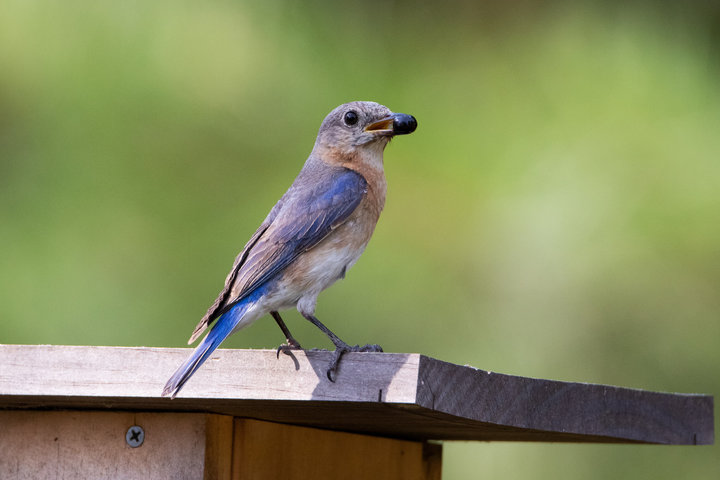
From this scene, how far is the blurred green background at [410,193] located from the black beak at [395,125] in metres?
0.87

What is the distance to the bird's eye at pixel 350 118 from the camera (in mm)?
3760

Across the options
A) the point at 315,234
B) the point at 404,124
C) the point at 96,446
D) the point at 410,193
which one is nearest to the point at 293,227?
the point at 315,234

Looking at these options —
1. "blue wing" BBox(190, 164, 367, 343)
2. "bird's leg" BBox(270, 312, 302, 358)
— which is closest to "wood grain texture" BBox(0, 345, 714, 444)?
"bird's leg" BBox(270, 312, 302, 358)

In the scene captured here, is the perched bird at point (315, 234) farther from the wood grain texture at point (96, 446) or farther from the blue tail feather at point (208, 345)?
the wood grain texture at point (96, 446)

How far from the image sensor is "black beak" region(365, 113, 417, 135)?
3.53 meters

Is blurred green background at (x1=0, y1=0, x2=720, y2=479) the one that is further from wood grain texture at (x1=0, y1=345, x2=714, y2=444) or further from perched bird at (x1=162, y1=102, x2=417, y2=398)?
wood grain texture at (x1=0, y1=345, x2=714, y2=444)

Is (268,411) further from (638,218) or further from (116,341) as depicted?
(638,218)

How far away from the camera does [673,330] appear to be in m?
4.46

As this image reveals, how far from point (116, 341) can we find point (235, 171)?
3.07ft

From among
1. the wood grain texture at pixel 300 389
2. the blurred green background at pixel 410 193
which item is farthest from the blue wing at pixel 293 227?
the blurred green background at pixel 410 193

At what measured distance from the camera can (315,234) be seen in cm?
332

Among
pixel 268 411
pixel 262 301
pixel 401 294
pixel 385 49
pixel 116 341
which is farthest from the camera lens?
pixel 385 49

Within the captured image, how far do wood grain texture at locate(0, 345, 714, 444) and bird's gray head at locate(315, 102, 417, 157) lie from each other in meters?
1.03

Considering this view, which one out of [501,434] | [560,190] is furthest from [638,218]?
[501,434]
